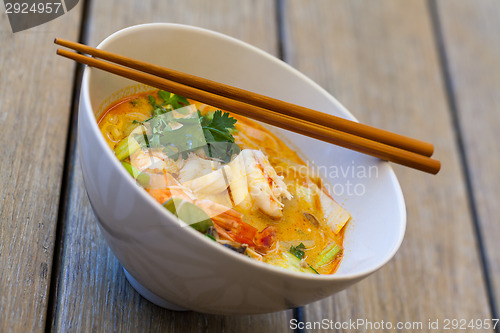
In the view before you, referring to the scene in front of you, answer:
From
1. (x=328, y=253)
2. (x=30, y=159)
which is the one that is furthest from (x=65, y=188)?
(x=328, y=253)

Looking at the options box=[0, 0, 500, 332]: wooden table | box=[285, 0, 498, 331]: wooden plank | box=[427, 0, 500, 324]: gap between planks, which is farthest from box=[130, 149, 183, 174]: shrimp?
box=[427, 0, 500, 324]: gap between planks

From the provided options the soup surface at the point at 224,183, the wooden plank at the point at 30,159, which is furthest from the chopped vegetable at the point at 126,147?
the wooden plank at the point at 30,159

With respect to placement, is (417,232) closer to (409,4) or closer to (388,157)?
(388,157)

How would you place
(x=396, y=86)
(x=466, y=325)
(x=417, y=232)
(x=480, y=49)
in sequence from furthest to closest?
(x=480, y=49), (x=396, y=86), (x=417, y=232), (x=466, y=325)

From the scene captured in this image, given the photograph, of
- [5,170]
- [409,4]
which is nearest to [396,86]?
[409,4]

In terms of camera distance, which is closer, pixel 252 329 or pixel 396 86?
pixel 252 329

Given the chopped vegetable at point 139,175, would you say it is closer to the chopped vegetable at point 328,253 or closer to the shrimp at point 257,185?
the shrimp at point 257,185
